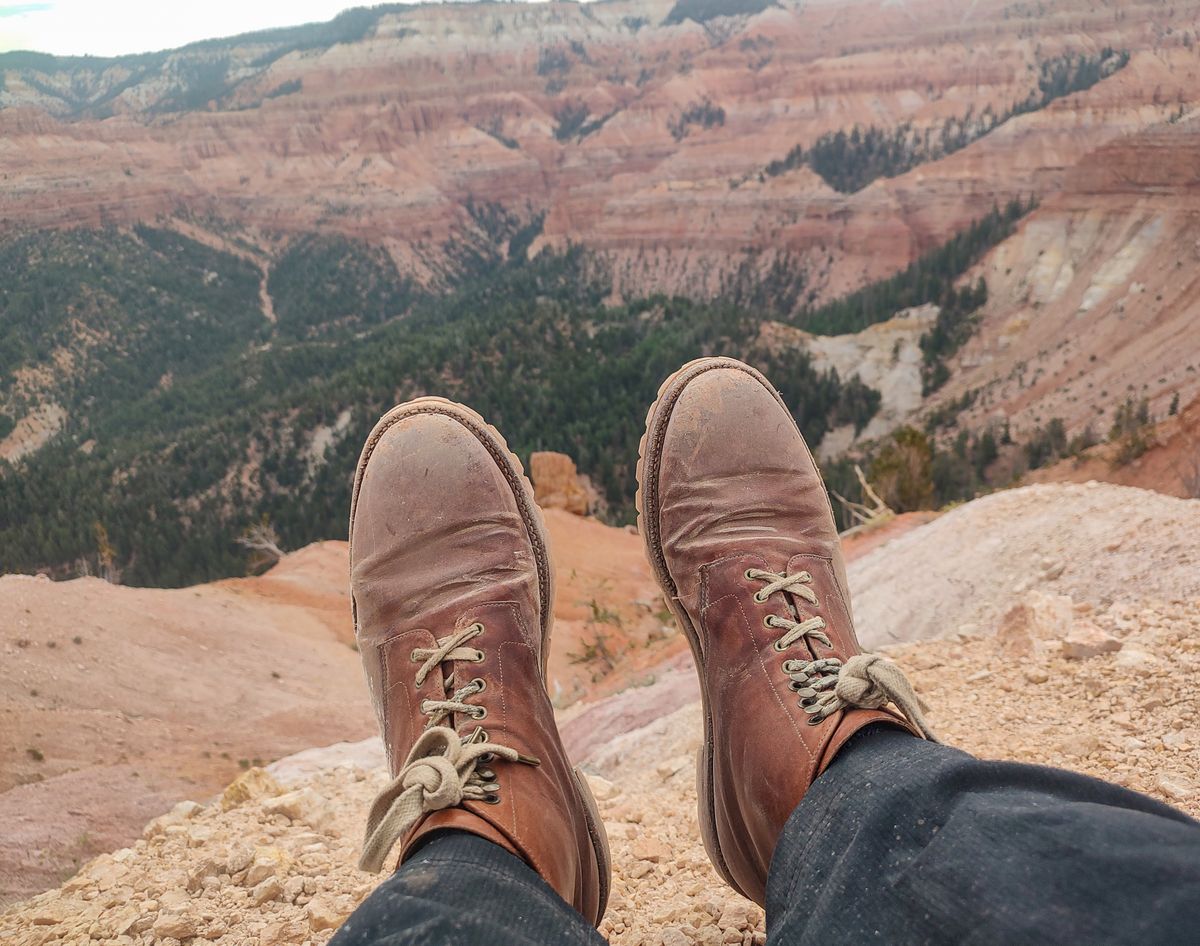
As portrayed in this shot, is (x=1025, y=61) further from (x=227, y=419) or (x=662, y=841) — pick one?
(x=662, y=841)

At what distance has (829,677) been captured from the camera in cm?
170

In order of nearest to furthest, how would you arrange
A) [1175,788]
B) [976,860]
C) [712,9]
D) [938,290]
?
[976,860], [1175,788], [938,290], [712,9]

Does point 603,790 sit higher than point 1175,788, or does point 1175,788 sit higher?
point 1175,788

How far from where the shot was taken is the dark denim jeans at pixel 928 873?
0.93 metres

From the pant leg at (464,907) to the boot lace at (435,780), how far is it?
6 centimetres

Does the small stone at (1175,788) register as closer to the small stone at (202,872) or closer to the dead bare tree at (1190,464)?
the small stone at (202,872)

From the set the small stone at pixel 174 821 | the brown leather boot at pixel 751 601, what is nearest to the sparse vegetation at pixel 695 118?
the brown leather boot at pixel 751 601

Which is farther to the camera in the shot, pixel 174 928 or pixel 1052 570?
pixel 1052 570

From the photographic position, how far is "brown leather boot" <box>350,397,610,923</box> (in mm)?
1452

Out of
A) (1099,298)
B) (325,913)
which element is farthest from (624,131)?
(325,913)

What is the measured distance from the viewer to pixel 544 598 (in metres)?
2.41

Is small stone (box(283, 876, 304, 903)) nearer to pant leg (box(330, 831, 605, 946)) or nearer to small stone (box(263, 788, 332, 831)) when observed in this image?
small stone (box(263, 788, 332, 831))

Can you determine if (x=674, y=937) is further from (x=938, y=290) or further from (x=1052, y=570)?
(x=938, y=290)

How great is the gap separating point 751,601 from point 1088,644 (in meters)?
1.23
